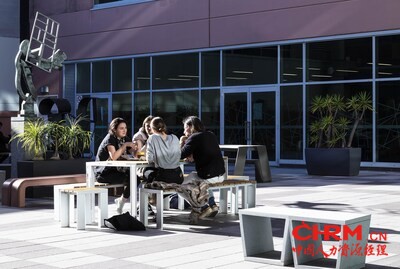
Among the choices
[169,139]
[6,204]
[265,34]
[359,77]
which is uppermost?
[265,34]

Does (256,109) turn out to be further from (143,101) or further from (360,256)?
(360,256)

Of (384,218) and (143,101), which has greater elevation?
(143,101)

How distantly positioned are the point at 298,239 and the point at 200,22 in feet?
63.2

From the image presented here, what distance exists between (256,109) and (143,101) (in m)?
5.26

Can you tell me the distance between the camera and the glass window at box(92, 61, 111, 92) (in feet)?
96.2

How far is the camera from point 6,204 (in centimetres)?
1262

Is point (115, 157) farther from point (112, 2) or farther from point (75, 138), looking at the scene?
point (112, 2)

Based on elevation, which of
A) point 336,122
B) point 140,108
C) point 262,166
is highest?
point 140,108

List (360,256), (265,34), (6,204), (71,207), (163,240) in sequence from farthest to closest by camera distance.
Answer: (265,34)
(6,204)
(71,207)
(163,240)
(360,256)

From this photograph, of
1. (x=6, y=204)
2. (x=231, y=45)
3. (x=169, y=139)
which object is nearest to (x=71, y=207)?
(x=169, y=139)

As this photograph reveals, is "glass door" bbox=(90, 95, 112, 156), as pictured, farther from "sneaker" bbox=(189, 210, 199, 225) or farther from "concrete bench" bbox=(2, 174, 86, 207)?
"sneaker" bbox=(189, 210, 199, 225)

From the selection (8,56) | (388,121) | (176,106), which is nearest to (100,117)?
(176,106)

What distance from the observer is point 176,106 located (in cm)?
2677

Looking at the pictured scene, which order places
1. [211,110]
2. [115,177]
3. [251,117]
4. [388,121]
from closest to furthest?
[115,177]
[388,121]
[251,117]
[211,110]
